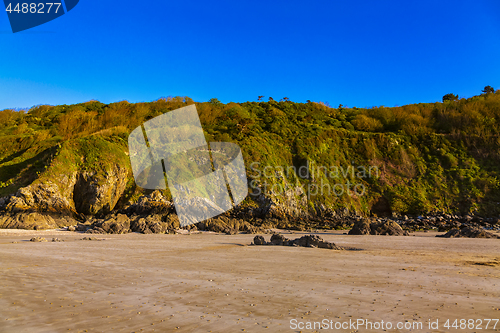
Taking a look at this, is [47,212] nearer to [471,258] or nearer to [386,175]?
[471,258]

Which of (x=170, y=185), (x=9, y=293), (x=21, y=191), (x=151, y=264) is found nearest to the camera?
(x=9, y=293)

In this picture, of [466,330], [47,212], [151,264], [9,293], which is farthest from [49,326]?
[47,212]

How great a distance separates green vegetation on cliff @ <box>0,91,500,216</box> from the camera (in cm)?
2605

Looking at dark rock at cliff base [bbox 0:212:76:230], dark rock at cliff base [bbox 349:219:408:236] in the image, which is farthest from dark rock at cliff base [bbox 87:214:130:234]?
dark rock at cliff base [bbox 349:219:408:236]

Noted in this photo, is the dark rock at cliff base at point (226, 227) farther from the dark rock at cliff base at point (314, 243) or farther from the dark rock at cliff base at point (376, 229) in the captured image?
the dark rock at cliff base at point (314, 243)

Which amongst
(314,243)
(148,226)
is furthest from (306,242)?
(148,226)

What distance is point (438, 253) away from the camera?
1223 cm

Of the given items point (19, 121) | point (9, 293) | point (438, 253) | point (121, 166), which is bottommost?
point (438, 253)

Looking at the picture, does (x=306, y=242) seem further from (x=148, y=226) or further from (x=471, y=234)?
(x=471, y=234)

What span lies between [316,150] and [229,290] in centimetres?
3033

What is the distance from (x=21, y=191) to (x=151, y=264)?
16.8 meters

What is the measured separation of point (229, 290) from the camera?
6250 mm

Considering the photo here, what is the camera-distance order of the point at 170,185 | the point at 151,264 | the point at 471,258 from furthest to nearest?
1. the point at 170,185
2. the point at 471,258
3. the point at 151,264

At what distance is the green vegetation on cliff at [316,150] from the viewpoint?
26.0m
